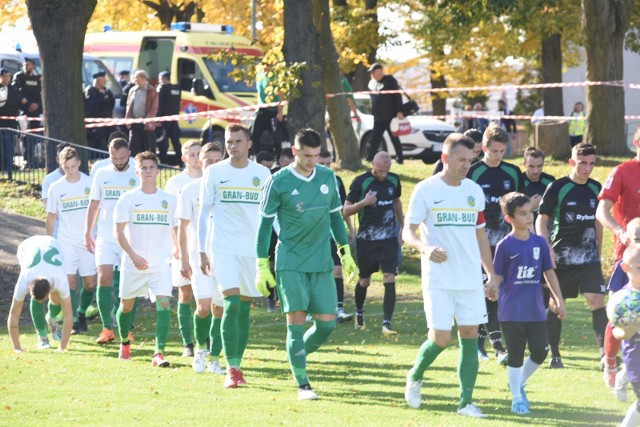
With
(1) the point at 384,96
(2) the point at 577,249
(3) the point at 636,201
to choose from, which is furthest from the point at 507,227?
(1) the point at 384,96

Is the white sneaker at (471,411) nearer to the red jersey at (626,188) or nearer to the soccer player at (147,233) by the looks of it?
the red jersey at (626,188)

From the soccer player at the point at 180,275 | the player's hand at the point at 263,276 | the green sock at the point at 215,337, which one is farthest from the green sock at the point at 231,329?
the soccer player at the point at 180,275

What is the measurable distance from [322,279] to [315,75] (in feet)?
28.8

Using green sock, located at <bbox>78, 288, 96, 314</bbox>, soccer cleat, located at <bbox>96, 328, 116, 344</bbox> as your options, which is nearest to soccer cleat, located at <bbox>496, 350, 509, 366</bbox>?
soccer cleat, located at <bbox>96, 328, 116, 344</bbox>

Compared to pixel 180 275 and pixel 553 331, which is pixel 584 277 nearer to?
pixel 553 331

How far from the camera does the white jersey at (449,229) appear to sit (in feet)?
31.0

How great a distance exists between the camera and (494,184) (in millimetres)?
12172

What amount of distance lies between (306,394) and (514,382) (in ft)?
5.18

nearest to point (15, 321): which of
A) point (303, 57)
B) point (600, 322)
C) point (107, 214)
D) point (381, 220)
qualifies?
point (107, 214)

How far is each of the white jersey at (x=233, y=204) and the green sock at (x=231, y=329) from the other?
0.41 meters

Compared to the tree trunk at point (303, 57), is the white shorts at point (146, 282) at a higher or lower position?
lower

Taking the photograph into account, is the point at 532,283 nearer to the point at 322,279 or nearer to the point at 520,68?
the point at 322,279

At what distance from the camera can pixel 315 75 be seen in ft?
61.1

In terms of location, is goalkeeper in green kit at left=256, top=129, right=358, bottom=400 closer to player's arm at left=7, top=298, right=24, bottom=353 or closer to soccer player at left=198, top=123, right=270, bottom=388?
soccer player at left=198, top=123, right=270, bottom=388
